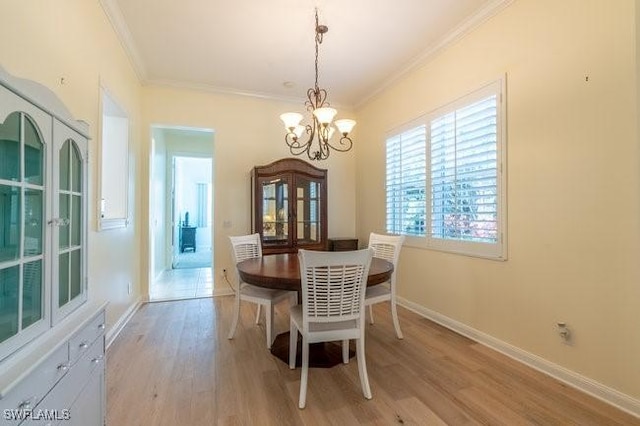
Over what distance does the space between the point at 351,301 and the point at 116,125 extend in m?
3.01

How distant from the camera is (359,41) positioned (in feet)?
9.75

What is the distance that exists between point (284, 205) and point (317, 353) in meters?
2.08

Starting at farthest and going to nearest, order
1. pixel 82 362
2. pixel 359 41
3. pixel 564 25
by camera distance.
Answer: pixel 359 41 < pixel 564 25 < pixel 82 362

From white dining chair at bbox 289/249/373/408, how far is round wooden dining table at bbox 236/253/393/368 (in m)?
0.15

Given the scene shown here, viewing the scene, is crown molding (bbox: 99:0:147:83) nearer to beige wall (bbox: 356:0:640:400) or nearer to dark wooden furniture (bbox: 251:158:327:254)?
dark wooden furniture (bbox: 251:158:327:254)

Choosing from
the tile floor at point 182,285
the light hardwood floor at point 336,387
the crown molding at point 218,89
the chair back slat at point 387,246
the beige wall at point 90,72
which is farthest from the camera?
the tile floor at point 182,285

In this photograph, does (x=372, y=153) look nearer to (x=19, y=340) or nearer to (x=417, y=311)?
(x=417, y=311)

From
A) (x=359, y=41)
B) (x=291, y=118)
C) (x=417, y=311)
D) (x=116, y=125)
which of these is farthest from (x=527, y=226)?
(x=116, y=125)

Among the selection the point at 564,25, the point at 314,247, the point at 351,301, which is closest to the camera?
the point at 351,301

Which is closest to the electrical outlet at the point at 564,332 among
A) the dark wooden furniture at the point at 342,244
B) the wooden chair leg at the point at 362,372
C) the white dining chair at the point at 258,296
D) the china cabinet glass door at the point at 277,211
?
the wooden chair leg at the point at 362,372

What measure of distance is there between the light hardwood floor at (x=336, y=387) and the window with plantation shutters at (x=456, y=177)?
0.92 meters

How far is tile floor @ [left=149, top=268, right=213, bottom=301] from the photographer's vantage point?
405 centimetres

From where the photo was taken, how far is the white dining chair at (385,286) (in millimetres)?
2549

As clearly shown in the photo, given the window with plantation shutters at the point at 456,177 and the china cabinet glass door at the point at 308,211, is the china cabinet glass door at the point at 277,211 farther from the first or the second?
the window with plantation shutters at the point at 456,177
